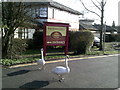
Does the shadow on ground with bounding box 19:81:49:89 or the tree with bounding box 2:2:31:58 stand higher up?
the tree with bounding box 2:2:31:58

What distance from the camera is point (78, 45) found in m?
15.5

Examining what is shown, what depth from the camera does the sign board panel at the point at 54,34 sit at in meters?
13.0

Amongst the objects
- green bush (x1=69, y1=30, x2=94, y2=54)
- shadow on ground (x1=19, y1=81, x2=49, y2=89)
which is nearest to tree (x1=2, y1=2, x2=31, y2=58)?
shadow on ground (x1=19, y1=81, x2=49, y2=89)

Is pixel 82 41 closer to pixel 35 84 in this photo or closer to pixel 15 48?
pixel 15 48

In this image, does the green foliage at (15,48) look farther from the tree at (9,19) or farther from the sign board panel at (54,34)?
the sign board panel at (54,34)

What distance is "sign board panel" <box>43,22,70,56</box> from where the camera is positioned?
42.5 feet

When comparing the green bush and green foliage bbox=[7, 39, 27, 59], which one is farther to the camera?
the green bush

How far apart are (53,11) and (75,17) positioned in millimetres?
9208

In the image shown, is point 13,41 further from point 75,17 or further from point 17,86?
point 75,17

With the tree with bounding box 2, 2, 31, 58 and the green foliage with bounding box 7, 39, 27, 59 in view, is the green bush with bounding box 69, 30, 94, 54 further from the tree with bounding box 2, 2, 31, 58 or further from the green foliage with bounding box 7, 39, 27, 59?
the tree with bounding box 2, 2, 31, 58

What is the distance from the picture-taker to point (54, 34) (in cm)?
1344

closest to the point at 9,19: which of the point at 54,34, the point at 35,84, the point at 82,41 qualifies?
the point at 54,34

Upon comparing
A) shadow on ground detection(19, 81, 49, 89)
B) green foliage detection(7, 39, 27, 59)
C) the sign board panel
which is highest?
the sign board panel

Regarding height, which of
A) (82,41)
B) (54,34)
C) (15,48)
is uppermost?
(54,34)
